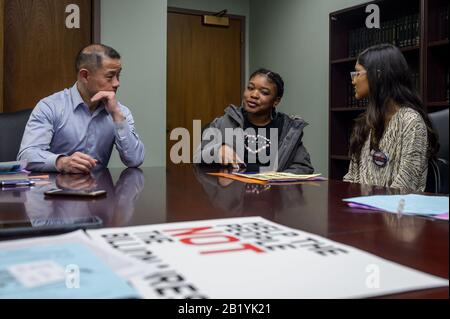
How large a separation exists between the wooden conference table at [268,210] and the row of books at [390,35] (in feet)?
6.92

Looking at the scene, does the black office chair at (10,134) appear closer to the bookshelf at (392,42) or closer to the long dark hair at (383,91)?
the long dark hair at (383,91)

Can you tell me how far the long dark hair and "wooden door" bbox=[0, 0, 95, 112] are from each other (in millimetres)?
2183

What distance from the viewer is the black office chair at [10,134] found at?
209 centimetres

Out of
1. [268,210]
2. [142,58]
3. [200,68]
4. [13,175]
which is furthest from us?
[200,68]

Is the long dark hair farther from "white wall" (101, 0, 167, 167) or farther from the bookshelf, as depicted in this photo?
"white wall" (101, 0, 167, 167)

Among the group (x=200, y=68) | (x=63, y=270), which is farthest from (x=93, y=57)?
(x=200, y=68)

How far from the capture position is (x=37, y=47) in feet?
11.1

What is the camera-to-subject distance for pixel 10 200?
1.06 m

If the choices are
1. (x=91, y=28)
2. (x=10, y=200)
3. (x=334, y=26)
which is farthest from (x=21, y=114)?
(x=334, y=26)

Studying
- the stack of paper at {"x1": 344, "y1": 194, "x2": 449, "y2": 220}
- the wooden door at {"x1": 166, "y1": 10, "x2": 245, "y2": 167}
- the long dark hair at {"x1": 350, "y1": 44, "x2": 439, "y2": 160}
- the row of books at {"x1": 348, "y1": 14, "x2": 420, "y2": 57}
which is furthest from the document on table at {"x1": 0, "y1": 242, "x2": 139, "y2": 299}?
the wooden door at {"x1": 166, "y1": 10, "x2": 245, "y2": 167}

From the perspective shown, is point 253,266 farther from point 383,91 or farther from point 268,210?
point 383,91

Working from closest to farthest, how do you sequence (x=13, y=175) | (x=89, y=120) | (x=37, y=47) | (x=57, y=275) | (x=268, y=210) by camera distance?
1. (x=57, y=275)
2. (x=268, y=210)
3. (x=13, y=175)
4. (x=89, y=120)
5. (x=37, y=47)

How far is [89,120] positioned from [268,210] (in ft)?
5.02

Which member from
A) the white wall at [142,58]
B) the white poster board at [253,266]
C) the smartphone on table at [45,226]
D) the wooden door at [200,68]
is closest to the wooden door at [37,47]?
the white wall at [142,58]
